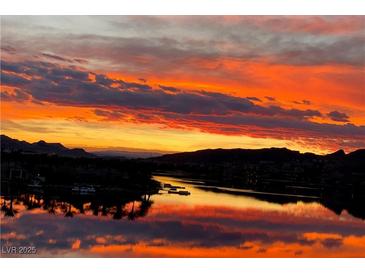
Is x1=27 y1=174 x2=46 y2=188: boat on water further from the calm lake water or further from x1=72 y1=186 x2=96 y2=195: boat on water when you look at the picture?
the calm lake water

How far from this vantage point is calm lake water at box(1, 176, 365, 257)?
9117 mm

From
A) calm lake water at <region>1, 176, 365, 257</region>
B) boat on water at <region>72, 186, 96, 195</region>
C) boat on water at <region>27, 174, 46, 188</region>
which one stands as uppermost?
boat on water at <region>27, 174, 46, 188</region>

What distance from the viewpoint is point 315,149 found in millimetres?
12094

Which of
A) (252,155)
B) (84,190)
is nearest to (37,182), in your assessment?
(84,190)

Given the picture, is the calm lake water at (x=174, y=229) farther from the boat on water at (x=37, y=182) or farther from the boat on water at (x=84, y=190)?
the boat on water at (x=37, y=182)

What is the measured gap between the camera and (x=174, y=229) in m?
11.2

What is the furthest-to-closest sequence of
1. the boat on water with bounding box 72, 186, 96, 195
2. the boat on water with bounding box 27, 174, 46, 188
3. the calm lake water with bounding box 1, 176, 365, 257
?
the boat on water with bounding box 27, 174, 46, 188 → the boat on water with bounding box 72, 186, 96, 195 → the calm lake water with bounding box 1, 176, 365, 257

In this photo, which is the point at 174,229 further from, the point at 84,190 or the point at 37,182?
the point at 37,182

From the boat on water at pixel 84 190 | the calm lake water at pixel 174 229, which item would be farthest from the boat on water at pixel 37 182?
the calm lake water at pixel 174 229

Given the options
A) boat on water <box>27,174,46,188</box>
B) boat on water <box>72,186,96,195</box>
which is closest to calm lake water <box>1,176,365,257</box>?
boat on water <box>72,186,96,195</box>

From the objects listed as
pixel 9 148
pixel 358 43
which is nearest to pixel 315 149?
pixel 358 43

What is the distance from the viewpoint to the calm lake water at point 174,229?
Answer: 912 centimetres

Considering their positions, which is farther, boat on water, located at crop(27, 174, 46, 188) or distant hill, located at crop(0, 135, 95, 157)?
boat on water, located at crop(27, 174, 46, 188)

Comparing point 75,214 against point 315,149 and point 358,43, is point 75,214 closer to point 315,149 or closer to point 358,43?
point 315,149
